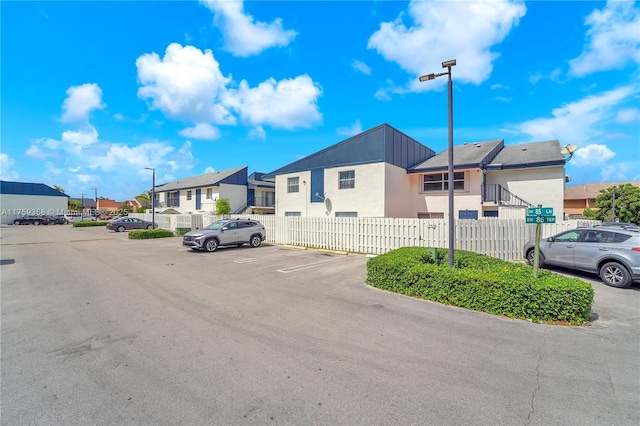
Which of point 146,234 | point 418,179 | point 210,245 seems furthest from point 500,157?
point 146,234

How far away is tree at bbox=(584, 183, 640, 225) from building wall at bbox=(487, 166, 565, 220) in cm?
1157

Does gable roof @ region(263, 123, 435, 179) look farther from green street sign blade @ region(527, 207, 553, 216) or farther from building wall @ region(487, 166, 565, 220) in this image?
green street sign blade @ region(527, 207, 553, 216)

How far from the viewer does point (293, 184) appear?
23094mm

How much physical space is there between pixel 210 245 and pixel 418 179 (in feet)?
50.1

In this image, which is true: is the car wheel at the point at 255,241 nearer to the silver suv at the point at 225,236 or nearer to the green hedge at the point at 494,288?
the silver suv at the point at 225,236

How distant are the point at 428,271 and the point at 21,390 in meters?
6.62

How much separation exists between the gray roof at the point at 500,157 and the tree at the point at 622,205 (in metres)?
10.9

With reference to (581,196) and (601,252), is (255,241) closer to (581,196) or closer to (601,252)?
(601,252)

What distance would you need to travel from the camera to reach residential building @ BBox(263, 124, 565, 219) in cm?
1767

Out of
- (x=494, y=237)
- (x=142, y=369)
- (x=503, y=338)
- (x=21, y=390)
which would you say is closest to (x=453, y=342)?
(x=503, y=338)

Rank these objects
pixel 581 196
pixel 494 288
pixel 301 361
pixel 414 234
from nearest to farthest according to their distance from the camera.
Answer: pixel 301 361 → pixel 494 288 → pixel 414 234 → pixel 581 196

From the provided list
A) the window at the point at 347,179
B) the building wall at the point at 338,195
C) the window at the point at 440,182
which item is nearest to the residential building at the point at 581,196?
the window at the point at 440,182

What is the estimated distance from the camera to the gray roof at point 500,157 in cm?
1739

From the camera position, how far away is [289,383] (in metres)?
3.08
